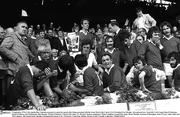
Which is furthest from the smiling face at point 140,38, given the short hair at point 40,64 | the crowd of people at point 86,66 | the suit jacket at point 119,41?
the short hair at point 40,64

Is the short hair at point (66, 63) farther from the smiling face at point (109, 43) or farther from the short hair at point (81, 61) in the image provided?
the smiling face at point (109, 43)

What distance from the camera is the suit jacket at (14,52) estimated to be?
7.86 m

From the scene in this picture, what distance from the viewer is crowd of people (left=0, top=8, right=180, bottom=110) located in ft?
23.4

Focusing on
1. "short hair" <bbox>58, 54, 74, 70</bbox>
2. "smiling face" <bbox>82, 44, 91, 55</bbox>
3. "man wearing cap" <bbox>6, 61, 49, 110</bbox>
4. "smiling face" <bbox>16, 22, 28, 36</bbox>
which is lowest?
"man wearing cap" <bbox>6, 61, 49, 110</bbox>

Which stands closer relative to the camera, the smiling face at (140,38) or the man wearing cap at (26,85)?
the man wearing cap at (26,85)

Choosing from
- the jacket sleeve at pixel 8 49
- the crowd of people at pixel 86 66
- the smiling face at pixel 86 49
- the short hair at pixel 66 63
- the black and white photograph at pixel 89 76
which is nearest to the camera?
the black and white photograph at pixel 89 76

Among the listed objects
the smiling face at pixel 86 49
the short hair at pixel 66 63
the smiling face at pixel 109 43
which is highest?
the smiling face at pixel 109 43

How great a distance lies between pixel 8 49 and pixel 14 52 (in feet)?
0.49

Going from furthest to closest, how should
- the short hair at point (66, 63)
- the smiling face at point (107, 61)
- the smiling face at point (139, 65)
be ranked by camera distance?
the smiling face at point (139, 65) < the smiling face at point (107, 61) < the short hair at point (66, 63)

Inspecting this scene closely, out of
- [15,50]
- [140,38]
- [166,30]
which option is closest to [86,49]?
[140,38]

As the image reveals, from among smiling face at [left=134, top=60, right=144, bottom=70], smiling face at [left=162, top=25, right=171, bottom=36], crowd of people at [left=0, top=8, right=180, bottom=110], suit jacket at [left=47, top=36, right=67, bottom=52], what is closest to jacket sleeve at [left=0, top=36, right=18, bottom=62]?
crowd of people at [left=0, top=8, right=180, bottom=110]

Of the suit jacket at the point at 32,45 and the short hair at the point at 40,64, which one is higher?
the suit jacket at the point at 32,45

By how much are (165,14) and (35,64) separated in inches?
616

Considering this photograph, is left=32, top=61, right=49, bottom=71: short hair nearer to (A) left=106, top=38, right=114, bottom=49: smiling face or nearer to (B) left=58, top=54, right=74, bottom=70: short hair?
(B) left=58, top=54, right=74, bottom=70: short hair
